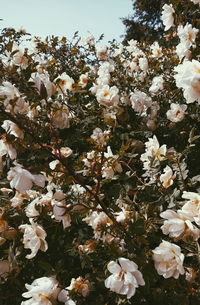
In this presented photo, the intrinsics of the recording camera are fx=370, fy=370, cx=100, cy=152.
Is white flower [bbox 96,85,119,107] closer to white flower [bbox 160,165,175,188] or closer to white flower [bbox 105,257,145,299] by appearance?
white flower [bbox 160,165,175,188]

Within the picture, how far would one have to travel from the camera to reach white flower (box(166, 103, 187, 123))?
210cm

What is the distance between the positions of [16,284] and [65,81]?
121cm

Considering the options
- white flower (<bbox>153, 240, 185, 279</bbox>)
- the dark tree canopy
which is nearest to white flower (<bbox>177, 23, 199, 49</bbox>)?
white flower (<bbox>153, 240, 185, 279</bbox>)

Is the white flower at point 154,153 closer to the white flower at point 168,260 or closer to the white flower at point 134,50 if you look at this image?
the white flower at point 168,260

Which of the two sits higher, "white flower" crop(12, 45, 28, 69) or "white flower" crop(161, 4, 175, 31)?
"white flower" crop(161, 4, 175, 31)

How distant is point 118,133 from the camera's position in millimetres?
2146

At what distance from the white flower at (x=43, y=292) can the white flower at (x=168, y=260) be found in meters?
0.39

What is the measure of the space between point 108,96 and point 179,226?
1.05m

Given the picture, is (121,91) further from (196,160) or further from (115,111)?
(196,160)

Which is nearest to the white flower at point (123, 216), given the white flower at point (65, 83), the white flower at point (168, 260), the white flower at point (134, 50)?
the white flower at point (168, 260)

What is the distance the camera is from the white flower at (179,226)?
1144 millimetres

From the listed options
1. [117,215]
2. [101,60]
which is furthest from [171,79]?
[117,215]

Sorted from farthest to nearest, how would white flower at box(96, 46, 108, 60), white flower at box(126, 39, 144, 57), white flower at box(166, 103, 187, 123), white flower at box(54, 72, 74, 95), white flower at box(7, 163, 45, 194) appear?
white flower at box(126, 39, 144, 57)
white flower at box(96, 46, 108, 60)
white flower at box(54, 72, 74, 95)
white flower at box(166, 103, 187, 123)
white flower at box(7, 163, 45, 194)

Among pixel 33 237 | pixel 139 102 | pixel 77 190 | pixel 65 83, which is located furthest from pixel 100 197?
pixel 65 83
